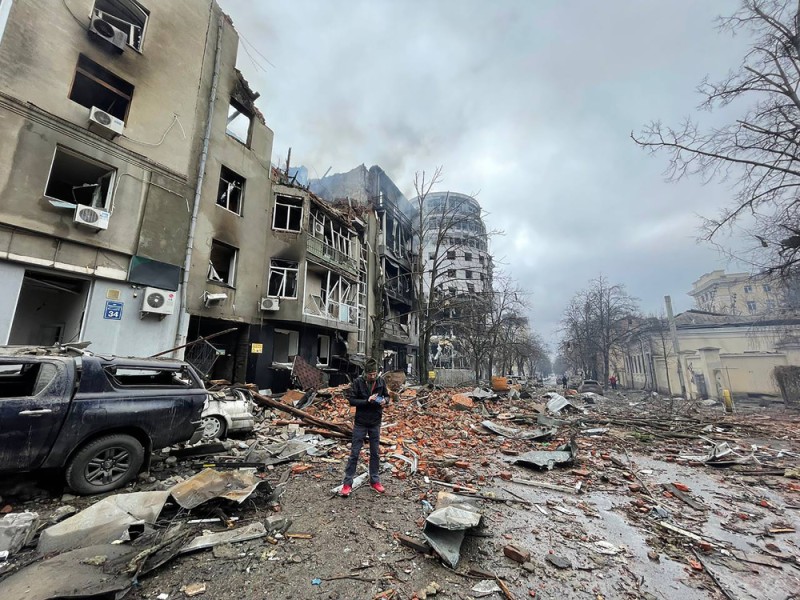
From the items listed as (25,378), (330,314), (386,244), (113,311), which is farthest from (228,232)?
(386,244)

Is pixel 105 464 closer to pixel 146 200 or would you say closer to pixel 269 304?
pixel 146 200

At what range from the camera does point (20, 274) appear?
8836 mm

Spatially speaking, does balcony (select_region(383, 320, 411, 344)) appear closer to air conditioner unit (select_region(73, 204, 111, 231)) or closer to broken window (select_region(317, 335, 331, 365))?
broken window (select_region(317, 335, 331, 365))

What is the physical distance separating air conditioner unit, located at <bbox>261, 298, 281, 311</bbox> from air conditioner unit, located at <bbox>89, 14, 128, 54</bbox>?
33.0 feet

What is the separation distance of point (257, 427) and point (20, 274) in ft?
24.6

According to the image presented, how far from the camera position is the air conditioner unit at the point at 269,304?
15414mm

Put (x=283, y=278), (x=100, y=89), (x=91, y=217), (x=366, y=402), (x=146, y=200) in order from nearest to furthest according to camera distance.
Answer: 1. (x=366, y=402)
2. (x=91, y=217)
3. (x=100, y=89)
4. (x=146, y=200)
5. (x=283, y=278)

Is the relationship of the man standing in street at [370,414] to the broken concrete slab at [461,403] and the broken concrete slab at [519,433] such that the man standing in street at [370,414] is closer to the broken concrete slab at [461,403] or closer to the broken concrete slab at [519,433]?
the broken concrete slab at [519,433]

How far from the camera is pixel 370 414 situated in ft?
17.2

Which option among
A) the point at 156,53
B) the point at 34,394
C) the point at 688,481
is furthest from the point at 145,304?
the point at 688,481

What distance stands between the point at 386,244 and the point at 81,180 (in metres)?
19.9

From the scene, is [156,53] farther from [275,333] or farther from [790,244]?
[790,244]

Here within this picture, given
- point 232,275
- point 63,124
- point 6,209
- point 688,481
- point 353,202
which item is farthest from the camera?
point 353,202

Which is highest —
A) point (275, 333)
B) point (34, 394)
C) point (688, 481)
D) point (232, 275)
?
point (232, 275)
